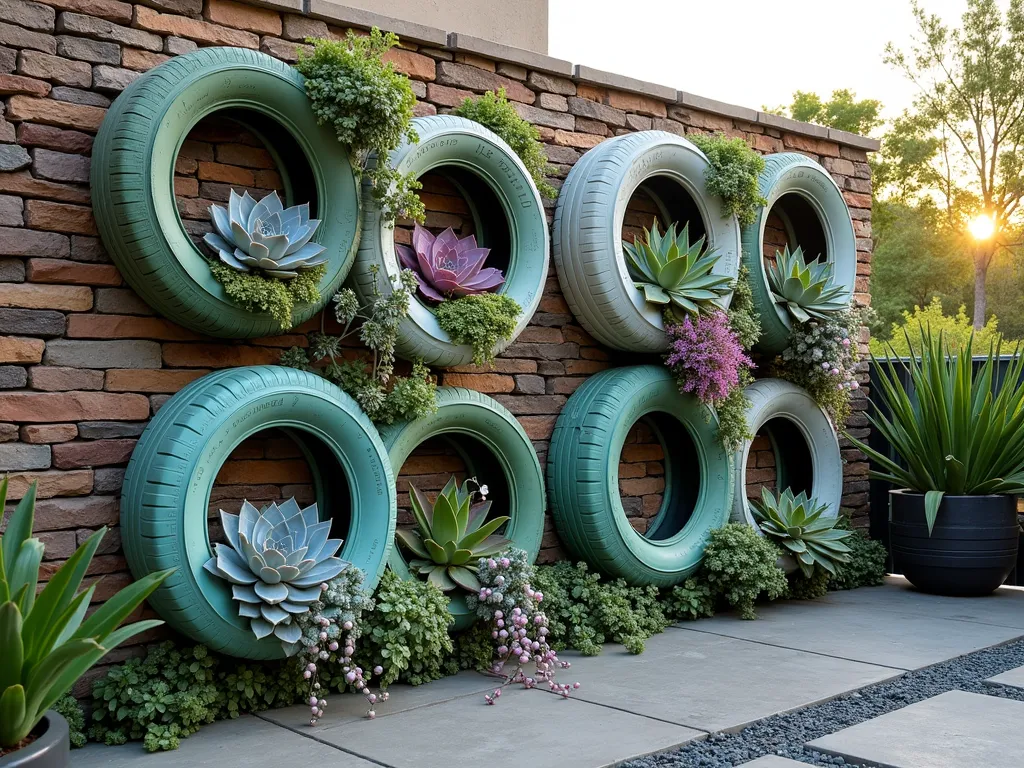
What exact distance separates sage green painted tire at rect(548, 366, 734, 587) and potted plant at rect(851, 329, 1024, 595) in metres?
1.12

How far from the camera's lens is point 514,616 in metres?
3.42

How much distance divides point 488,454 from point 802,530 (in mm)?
1703

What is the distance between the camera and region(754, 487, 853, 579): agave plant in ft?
15.4

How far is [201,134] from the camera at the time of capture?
3.29m

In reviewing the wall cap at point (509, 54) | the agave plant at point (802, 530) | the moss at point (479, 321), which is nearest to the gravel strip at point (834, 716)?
the agave plant at point (802, 530)


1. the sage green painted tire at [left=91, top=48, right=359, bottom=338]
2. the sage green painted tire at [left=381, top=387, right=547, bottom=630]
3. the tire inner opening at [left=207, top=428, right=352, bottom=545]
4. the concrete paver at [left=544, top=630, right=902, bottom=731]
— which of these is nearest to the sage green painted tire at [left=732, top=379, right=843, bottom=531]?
the concrete paver at [left=544, top=630, right=902, bottom=731]

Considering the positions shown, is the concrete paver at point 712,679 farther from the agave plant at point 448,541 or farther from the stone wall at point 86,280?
the stone wall at point 86,280

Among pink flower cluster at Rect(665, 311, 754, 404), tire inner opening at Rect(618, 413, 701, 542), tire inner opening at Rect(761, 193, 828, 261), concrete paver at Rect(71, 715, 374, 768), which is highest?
tire inner opening at Rect(761, 193, 828, 261)

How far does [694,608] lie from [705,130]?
2369mm

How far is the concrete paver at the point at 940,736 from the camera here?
260 centimetres

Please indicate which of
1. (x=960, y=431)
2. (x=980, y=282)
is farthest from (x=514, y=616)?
(x=980, y=282)

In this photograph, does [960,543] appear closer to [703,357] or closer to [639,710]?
[703,357]

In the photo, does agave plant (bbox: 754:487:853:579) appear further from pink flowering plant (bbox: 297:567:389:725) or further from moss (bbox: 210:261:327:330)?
moss (bbox: 210:261:327:330)

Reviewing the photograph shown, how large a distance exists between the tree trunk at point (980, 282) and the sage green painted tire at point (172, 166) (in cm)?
2047
